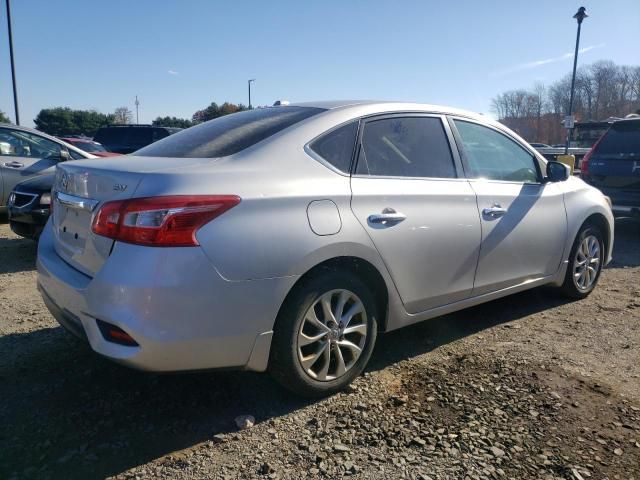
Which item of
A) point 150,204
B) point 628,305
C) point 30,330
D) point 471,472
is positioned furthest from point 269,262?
point 628,305

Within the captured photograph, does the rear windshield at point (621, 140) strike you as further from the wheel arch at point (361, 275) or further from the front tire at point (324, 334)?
the front tire at point (324, 334)

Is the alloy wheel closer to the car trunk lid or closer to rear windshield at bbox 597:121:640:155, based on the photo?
the car trunk lid

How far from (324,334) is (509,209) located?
1.85m

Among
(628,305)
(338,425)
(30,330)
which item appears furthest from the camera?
(628,305)

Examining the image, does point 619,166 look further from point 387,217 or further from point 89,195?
point 89,195

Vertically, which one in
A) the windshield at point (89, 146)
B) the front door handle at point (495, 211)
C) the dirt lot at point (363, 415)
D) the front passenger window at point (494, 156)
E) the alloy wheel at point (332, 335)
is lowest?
the dirt lot at point (363, 415)

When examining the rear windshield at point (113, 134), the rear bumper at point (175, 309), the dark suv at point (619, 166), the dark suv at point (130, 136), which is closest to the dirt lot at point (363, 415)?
the rear bumper at point (175, 309)

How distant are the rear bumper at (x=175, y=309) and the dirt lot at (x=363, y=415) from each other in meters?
0.43

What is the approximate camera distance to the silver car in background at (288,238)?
8.02 ft

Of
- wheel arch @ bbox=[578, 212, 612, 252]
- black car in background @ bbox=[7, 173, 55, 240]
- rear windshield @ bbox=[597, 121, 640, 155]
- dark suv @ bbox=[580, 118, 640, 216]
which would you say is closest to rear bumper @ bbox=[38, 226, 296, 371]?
wheel arch @ bbox=[578, 212, 612, 252]

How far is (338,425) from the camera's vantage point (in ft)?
9.17

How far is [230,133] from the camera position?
10.7 feet

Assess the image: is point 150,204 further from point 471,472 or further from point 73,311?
point 471,472

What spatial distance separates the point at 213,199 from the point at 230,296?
456 mm
